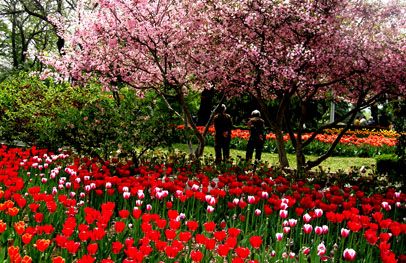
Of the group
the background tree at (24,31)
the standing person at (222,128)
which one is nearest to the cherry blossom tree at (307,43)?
the standing person at (222,128)

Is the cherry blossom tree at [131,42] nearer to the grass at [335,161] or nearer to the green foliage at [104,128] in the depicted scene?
the green foliage at [104,128]

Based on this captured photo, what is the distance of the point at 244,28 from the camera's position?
7.28 metres

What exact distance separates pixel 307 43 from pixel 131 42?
3.50 meters

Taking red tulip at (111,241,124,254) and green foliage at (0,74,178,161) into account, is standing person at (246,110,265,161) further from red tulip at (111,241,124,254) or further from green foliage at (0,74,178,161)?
red tulip at (111,241,124,254)

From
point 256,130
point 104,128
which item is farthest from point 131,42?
point 256,130

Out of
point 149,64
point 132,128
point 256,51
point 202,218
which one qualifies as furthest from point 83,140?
point 202,218

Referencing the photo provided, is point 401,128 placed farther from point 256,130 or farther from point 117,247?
point 117,247

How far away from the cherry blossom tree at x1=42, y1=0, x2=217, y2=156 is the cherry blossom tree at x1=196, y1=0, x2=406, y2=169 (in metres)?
0.66

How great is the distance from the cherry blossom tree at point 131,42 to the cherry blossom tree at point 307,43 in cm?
66

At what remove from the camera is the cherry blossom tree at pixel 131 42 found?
25.1 ft

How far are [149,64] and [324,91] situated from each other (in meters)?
4.12

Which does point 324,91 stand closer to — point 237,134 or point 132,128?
point 132,128

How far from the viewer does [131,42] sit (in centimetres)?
800

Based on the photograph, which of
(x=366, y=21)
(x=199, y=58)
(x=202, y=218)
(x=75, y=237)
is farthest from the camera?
(x=199, y=58)
